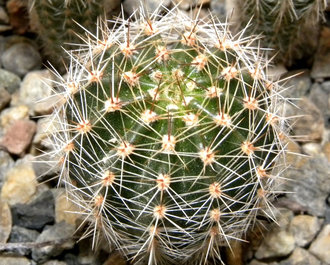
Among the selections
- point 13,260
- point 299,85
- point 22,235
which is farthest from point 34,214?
point 299,85

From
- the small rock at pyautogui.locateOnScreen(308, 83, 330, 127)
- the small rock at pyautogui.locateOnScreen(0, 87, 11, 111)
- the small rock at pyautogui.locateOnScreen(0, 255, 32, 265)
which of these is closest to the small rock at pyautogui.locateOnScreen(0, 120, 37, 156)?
the small rock at pyautogui.locateOnScreen(0, 87, 11, 111)

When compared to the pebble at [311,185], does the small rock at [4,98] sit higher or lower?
higher

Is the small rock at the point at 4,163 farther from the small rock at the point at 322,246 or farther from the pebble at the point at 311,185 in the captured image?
the small rock at the point at 322,246

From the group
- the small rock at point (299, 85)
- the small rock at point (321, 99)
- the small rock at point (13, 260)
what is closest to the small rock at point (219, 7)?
the small rock at point (299, 85)

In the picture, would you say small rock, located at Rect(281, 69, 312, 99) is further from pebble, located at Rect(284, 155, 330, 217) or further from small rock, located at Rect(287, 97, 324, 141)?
pebble, located at Rect(284, 155, 330, 217)

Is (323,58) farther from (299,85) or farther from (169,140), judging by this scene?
(169,140)

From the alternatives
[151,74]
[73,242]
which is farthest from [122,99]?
[73,242]

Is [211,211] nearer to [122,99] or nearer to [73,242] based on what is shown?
[122,99]
